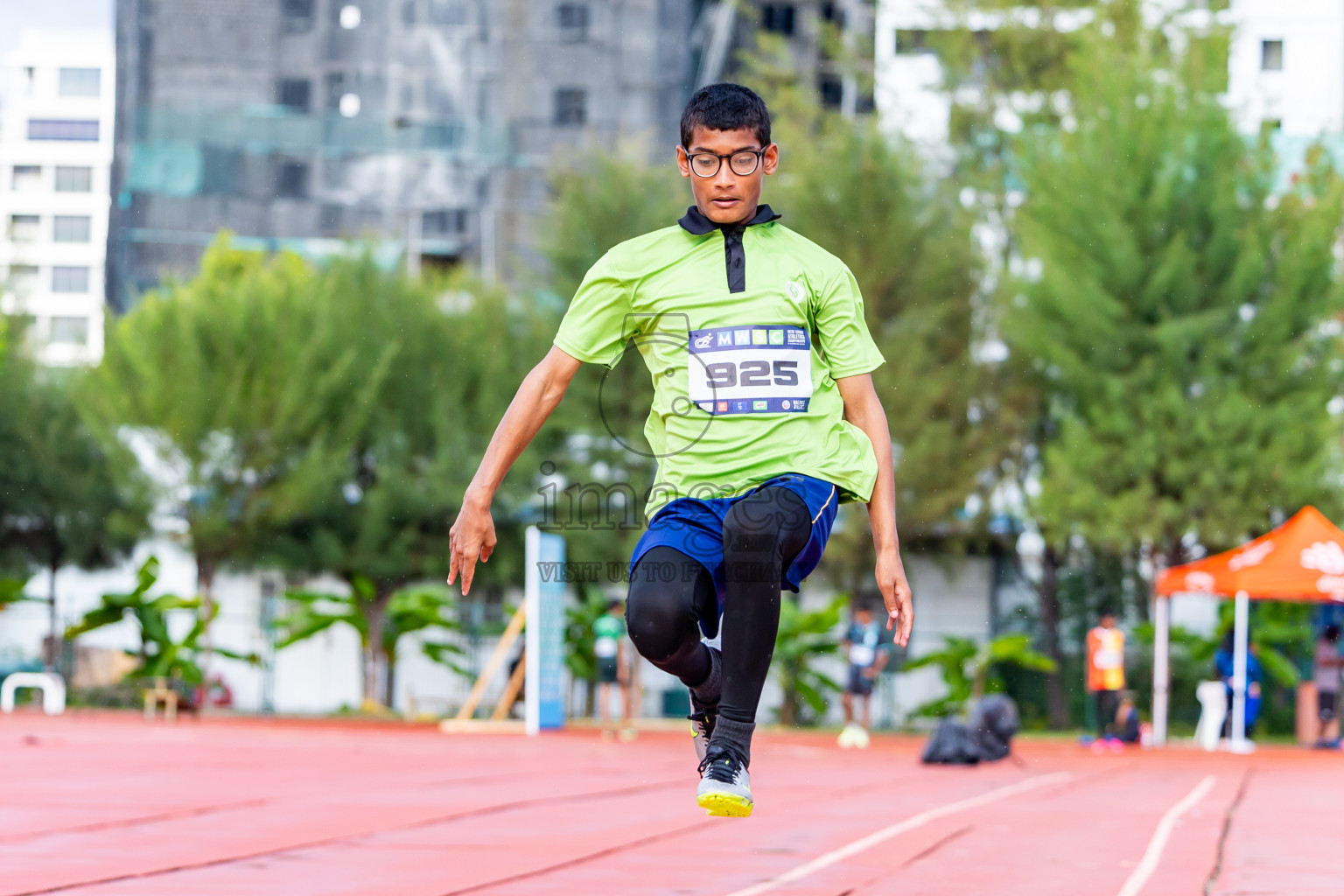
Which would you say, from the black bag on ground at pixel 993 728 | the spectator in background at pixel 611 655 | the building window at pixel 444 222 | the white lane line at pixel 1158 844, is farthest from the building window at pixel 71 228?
Answer: the white lane line at pixel 1158 844

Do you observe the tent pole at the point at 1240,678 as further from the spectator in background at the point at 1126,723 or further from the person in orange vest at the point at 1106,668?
the person in orange vest at the point at 1106,668

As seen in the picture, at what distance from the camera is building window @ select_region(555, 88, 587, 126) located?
5003 cm

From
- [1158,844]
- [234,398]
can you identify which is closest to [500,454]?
[1158,844]

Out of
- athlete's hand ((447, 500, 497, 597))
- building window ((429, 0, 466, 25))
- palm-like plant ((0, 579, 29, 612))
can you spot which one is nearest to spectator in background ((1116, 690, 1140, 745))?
palm-like plant ((0, 579, 29, 612))

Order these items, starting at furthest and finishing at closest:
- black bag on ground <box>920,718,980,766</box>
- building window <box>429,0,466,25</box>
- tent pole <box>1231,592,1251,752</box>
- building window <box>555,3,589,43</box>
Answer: building window <box>429,0,466,25</box> → building window <box>555,3,589,43</box> → tent pole <box>1231,592,1251,752</box> → black bag on ground <box>920,718,980,766</box>

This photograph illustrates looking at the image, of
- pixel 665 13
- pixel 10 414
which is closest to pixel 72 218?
pixel 665 13

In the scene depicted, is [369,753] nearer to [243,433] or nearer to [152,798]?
[152,798]

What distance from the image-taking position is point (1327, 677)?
2170cm

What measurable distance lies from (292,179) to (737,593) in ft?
161

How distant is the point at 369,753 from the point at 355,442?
13.2 metres

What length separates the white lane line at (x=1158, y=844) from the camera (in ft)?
19.7

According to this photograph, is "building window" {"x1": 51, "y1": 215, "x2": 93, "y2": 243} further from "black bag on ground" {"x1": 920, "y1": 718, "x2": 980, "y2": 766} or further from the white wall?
"black bag on ground" {"x1": 920, "y1": 718, "x2": 980, "y2": 766}

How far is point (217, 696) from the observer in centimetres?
2969

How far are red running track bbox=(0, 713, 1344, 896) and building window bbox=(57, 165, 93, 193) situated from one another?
3557 inches
